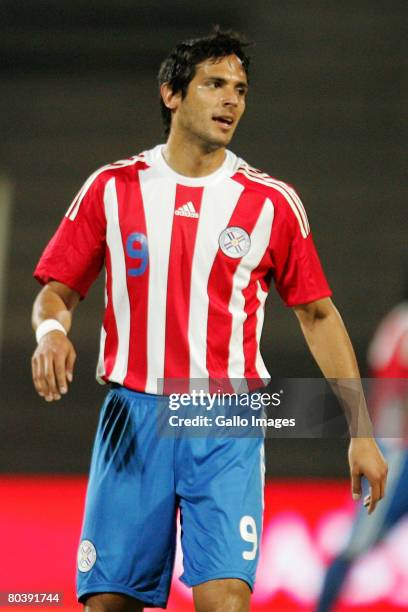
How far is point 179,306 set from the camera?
257 centimetres

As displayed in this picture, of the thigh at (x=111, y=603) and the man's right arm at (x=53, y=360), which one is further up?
the man's right arm at (x=53, y=360)

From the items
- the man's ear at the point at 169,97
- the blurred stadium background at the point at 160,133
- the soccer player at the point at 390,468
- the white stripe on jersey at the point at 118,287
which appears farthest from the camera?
the blurred stadium background at the point at 160,133

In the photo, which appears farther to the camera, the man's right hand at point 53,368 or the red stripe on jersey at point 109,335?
the red stripe on jersey at point 109,335

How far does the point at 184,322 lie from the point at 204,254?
0.17m

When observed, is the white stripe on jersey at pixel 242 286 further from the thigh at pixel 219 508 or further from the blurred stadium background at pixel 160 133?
the blurred stadium background at pixel 160 133

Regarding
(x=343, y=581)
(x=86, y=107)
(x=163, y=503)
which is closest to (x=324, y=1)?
(x=86, y=107)

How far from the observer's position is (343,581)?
12.8ft

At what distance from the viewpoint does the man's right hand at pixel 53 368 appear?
2.26 m

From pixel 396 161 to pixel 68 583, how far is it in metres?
3.00

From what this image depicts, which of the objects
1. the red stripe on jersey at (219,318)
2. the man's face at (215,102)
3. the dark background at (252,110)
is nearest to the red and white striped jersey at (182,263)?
the red stripe on jersey at (219,318)

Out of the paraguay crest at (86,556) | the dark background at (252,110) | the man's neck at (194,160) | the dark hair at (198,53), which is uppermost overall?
the dark background at (252,110)

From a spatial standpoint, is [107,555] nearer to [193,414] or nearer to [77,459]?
[193,414]

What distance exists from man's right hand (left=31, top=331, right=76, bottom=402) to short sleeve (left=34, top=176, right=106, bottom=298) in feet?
1.18

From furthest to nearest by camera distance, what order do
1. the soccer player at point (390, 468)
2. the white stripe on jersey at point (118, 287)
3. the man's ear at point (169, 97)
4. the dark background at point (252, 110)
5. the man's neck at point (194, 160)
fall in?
the dark background at point (252, 110) < the soccer player at point (390, 468) < the man's ear at point (169, 97) < the man's neck at point (194, 160) < the white stripe on jersey at point (118, 287)
